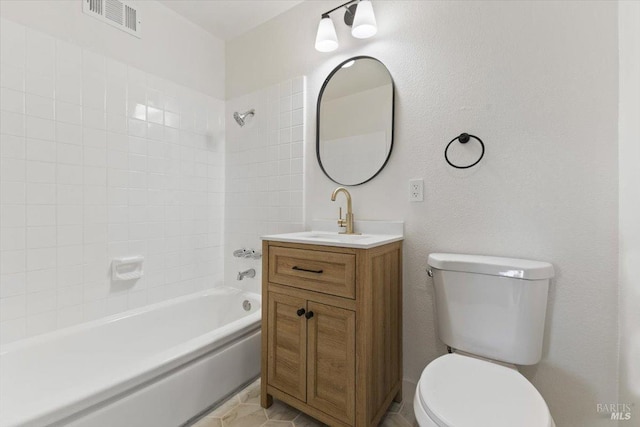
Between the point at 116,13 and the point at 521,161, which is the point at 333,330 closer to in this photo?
the point at 521,161

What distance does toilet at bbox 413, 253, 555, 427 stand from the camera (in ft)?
2.70

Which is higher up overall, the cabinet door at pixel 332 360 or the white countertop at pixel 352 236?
the white countertop at pixel 352 236

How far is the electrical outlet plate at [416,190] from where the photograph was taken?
1506mm

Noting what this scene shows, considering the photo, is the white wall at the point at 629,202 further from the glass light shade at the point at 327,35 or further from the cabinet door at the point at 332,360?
the glass light shade at the point at 327,35

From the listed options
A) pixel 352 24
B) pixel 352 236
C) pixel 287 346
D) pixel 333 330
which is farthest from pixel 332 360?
pixel 352 24

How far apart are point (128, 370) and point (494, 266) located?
1.50 m

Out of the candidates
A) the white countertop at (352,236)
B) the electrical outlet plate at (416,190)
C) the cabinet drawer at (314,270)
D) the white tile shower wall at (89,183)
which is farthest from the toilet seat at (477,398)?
the white tile shower wall at (89,183)

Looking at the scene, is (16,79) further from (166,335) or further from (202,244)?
(166,335)

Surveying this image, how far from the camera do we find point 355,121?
5.67 feet

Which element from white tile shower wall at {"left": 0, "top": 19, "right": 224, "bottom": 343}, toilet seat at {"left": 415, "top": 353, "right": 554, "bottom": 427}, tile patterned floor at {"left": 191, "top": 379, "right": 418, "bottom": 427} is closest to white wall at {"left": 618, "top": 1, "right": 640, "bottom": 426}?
toilet seat at {"left": 415, "top": 353, "right": 554, "bottom": 427}

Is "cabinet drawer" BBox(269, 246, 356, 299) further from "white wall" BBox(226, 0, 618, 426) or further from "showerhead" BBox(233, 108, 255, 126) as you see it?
"showerhead" BBox(233, 108, 255, 126)

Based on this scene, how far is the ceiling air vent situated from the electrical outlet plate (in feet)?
6.25

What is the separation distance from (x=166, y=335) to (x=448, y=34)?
7.73ft

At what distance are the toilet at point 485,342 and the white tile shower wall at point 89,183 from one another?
171 centimetres
